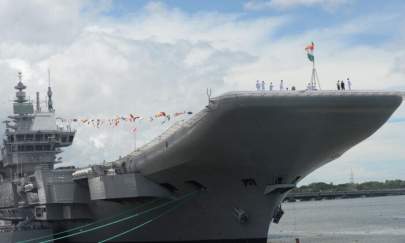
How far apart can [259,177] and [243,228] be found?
229cm

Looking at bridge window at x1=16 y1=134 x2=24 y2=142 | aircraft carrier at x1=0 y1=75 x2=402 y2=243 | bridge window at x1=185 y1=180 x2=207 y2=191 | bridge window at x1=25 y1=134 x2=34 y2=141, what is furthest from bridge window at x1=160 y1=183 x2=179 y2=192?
bridge window at x1=16 y1=134 x2=24 y2=142

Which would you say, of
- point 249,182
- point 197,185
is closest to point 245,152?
point 249,182

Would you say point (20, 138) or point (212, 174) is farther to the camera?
point (20, 138)

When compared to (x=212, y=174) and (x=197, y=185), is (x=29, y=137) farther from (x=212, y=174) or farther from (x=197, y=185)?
(x=212, y=174)

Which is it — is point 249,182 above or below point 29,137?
below

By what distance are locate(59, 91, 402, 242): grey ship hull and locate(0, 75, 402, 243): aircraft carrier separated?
0.11 ft

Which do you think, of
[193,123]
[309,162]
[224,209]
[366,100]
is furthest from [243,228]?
[366,100]

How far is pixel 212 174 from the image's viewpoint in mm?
23766

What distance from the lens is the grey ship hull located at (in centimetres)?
2033

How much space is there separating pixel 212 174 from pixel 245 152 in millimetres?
2188

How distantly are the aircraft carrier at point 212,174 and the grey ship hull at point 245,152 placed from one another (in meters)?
0.03

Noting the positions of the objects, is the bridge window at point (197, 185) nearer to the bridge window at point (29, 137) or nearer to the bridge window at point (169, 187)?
the bridge window at point (169, 187)

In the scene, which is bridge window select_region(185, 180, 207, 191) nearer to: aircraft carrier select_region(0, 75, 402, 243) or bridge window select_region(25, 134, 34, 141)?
Result: aircraft carrier select_region(0, 75, 402, 243)

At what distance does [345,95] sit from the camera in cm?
2048
